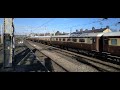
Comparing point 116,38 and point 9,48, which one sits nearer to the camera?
point 9,48

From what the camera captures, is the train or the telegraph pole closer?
the telegraph pole

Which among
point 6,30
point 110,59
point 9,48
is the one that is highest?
point 6,30

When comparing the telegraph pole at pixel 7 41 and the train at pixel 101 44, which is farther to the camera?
the train at pixel 101 44

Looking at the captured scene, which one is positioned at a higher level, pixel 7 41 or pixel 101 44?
pixel 7 41

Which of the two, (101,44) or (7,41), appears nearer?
(7,41)
